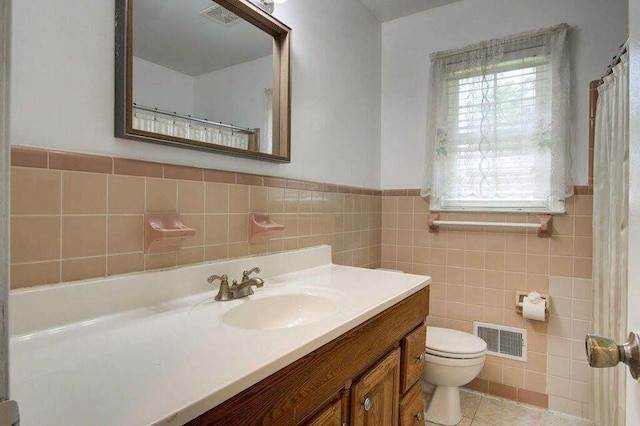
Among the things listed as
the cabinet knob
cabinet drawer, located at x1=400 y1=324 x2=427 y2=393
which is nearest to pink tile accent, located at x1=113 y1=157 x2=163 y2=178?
the cabinet knob

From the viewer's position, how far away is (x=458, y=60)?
85.0 inches

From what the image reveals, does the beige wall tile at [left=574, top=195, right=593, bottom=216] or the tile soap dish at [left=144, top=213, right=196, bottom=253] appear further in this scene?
the beige wall tile at [left=574, top=195, right=593, bottom=216]

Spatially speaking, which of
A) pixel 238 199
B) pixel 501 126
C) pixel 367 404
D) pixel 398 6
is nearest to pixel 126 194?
pixel 238 199

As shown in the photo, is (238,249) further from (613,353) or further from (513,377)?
(513,377)

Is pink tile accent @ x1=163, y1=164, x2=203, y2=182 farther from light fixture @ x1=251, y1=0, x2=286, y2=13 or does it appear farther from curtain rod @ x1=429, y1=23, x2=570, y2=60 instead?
curtain rod @ x1=429, y1=23, x2=570, y2=60

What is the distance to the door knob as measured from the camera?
18.7 inches

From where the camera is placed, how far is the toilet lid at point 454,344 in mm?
1743

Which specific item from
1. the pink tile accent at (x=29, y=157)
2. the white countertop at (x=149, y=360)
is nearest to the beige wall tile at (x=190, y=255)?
the white countertop at (x=149, y=360)

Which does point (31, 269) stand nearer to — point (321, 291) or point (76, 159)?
point (76, 159)

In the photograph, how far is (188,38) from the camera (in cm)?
117

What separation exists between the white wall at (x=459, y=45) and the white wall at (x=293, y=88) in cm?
12

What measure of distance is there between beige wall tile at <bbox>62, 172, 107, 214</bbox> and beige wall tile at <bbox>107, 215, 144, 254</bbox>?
48 millimetres

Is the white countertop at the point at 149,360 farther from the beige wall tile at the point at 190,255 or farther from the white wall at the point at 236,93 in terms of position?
the white wall at the point at 236,93

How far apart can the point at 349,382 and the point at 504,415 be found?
4.91ft
